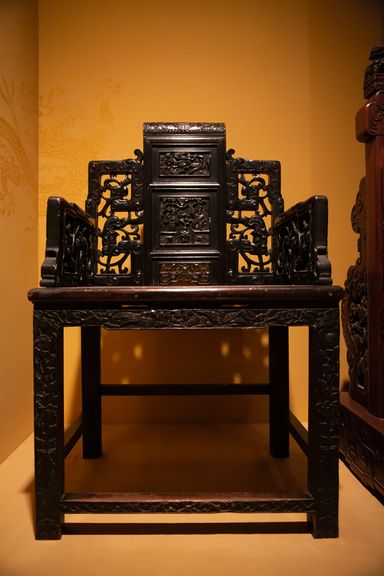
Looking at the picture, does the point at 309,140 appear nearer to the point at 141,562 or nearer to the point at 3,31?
the point at 3,31

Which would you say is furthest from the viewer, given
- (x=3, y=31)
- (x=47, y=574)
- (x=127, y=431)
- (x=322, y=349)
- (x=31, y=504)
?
(x=127, y=431)

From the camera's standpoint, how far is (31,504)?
1320mm

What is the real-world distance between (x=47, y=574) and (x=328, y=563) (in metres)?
0.67

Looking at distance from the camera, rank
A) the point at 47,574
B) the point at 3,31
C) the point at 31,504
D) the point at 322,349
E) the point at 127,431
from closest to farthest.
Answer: the point at 47,574 → the point at 322,349 → the point at 31,504 → the point at 3,31 → the point at 127,431

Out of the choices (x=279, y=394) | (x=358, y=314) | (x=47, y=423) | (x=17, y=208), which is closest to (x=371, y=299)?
(x=358, y=314)

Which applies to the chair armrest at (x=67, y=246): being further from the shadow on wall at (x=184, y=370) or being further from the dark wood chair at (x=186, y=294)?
the shadow on wall at (x=184, y=370)

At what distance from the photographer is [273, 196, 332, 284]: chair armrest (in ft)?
3.88

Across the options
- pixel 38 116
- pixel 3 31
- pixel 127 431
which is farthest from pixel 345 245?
pixel 3 31

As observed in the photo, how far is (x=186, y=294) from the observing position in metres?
1.11

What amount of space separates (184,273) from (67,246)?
51cm

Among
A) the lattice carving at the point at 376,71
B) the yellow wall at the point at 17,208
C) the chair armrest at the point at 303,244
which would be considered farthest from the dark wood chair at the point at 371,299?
the yellow wall at the point at 17,208

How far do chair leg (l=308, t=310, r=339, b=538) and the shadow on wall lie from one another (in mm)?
938

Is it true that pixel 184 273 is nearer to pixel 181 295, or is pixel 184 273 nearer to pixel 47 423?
pixel 181 295

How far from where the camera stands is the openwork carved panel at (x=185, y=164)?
1.71 meters
